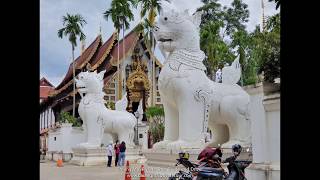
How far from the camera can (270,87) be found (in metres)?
5.63

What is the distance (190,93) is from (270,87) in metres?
4.92

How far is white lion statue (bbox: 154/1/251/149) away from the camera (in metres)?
10.5

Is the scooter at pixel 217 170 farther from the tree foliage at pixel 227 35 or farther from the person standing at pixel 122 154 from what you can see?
the tree foliage at pixel 227 35

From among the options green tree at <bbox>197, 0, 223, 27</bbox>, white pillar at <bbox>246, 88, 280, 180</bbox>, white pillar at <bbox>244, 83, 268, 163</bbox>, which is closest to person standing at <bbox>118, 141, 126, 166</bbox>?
white pillar at <bbox>244, 83, 268, 163</bbox>

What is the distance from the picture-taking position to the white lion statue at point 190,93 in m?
10.5

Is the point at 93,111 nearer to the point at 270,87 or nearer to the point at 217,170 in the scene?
the point at 217,170

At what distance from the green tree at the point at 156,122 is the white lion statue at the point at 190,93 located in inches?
649

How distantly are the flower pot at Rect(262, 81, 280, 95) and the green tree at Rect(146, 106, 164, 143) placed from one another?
21.9 metres

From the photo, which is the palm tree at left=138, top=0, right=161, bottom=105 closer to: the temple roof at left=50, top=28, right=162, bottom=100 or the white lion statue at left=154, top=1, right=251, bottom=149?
the temple roof at left=50, top=28, right=162, bottom=100

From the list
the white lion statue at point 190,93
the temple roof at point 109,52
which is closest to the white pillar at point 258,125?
the white lion statue at point 190,93

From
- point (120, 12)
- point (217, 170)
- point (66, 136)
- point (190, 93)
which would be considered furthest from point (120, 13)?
point (217, 170)

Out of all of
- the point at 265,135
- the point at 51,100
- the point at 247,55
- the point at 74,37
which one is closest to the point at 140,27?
the point at 74,37
